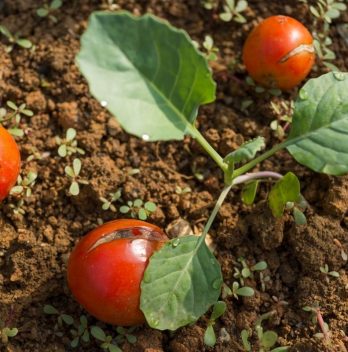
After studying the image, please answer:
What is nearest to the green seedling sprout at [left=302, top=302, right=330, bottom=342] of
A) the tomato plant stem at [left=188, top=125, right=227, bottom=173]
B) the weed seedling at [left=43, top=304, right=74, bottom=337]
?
the tomato plant stem at [left=188, top=125, right=227, bottom=173]

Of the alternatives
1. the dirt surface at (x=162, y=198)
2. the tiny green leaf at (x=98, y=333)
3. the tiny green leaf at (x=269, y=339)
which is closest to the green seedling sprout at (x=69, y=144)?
the dirt surface at (x=162, y=198)

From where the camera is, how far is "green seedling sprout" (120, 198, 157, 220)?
2248 millimetres

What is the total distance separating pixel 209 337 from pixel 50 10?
1399 millimetres

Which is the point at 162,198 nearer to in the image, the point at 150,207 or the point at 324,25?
the point at 150,207

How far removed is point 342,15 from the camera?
8.86ft

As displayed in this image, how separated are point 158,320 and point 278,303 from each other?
44cm

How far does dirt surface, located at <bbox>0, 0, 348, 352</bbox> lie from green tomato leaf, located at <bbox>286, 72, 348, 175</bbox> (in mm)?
271

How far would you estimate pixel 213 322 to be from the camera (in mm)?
2092

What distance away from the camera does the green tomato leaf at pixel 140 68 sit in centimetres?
182

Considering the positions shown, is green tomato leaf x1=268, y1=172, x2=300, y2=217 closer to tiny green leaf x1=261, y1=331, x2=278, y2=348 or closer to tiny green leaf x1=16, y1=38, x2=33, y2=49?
tiny green leaf x1=261, y1=331, x2=278, y2=348

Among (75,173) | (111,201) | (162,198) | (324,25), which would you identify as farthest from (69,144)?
(324,25)

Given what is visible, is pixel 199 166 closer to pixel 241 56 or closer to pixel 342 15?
pixel 241 56

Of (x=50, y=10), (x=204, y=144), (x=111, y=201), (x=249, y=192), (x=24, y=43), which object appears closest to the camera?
(x=204, y=144)

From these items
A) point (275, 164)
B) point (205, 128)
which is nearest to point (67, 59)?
point (205, 128)
